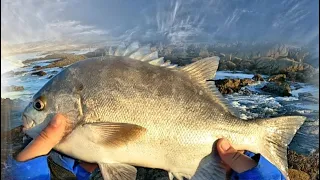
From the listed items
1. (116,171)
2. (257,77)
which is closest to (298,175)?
(257,77)

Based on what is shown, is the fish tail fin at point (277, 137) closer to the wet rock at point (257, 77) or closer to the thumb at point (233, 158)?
the thumb at point (233, 158)

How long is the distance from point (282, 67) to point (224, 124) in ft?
3.41

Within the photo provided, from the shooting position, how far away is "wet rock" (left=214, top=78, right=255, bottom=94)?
202 cm

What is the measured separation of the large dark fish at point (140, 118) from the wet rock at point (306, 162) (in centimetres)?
94

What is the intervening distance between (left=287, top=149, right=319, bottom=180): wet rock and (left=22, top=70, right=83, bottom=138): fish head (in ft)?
4.86

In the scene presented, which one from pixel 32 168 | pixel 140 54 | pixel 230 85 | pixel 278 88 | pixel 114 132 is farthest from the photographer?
pixel 278 88

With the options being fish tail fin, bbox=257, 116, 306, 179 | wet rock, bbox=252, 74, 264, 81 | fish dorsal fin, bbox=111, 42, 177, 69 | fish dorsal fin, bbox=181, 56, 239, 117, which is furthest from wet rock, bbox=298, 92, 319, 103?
fish dorsal fin, bbox=111, 42, 177, 69

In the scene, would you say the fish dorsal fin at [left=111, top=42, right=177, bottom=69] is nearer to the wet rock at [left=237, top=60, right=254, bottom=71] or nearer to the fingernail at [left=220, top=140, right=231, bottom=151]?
the fingernail at [left=220, top=140, right=231, bottom=151]

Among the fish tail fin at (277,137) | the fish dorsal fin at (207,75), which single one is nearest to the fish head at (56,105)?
the fish dorsal fin at (207,75)

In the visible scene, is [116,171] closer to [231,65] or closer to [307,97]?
[231,65]

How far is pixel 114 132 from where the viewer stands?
116 cm

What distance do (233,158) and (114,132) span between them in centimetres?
44

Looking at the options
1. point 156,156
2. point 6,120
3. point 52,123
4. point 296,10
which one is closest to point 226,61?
point 296,10

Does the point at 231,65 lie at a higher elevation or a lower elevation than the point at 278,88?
higher
